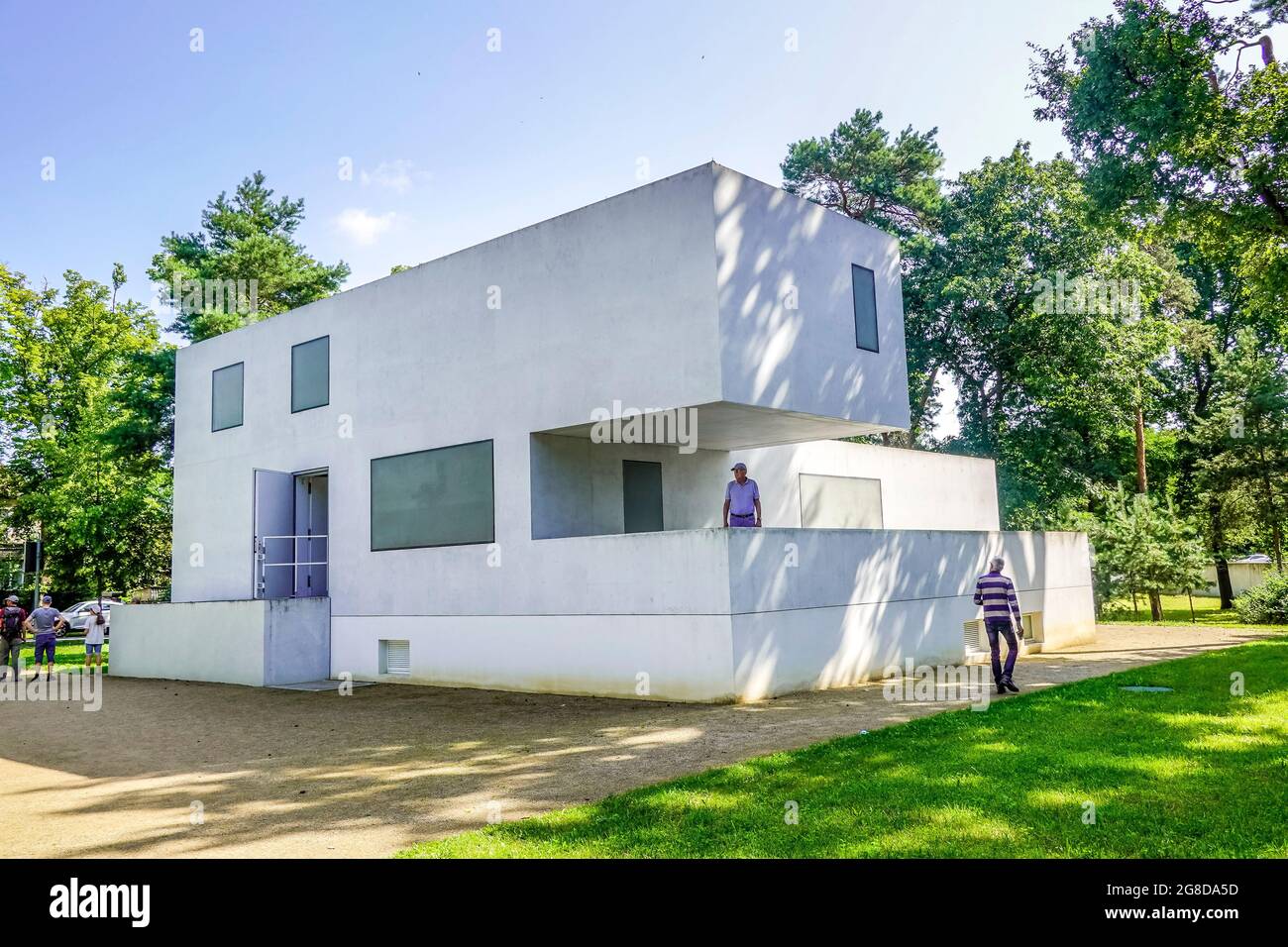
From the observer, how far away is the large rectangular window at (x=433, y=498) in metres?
15.6

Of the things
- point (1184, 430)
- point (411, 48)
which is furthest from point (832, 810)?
point (1184, 430)

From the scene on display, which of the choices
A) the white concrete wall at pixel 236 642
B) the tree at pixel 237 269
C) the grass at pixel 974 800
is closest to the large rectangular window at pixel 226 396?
the white concrete wall at pixel 236 642

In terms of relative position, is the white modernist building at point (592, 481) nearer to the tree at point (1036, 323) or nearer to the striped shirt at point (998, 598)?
the striped shirt at point (998, 598)

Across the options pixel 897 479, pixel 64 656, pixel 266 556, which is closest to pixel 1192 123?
pixel 897 479

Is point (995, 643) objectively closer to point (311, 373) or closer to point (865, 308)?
point (865, 308)

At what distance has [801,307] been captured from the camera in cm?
1450

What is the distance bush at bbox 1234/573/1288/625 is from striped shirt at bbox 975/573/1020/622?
19317 millimetres

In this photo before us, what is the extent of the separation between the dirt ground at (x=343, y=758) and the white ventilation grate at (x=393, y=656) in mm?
1139

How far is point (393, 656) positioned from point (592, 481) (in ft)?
16.6

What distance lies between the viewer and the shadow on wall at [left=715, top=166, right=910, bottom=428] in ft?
43.5

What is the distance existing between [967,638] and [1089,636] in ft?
16.6

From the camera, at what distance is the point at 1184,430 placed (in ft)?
123

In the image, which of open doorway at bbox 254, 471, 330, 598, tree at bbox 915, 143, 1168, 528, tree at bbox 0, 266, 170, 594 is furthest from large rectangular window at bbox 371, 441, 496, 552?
tree at bbox 915, 143, 1168, 528
